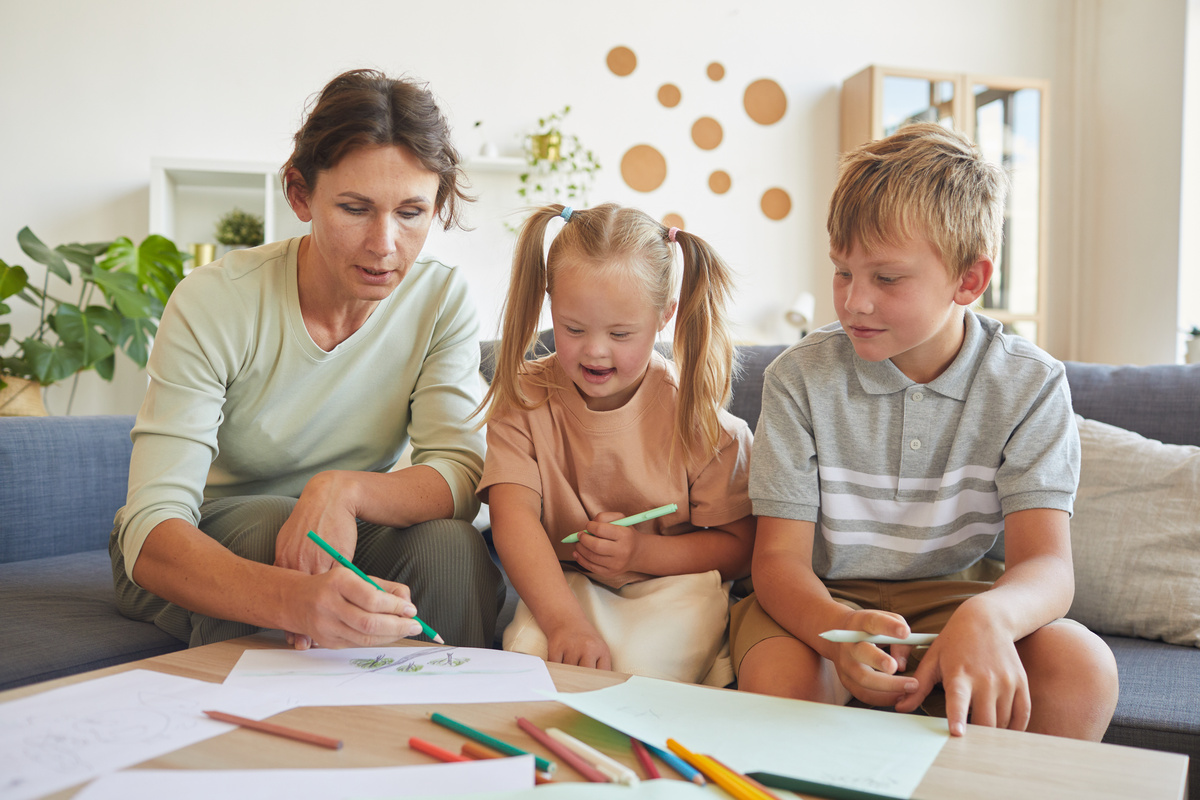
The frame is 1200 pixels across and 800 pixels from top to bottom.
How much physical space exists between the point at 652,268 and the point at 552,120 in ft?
9.39

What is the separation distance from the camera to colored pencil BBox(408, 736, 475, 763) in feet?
2.04

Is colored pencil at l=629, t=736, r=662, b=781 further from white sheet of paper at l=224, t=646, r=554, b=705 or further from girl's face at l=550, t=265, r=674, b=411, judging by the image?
girl's face at l=550, t=265, r=674, b=411

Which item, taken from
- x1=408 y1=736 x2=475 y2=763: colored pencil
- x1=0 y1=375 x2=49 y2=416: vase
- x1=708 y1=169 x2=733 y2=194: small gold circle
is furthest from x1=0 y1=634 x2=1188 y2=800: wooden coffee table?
x1=708 y1=169 x2=733 y2=194: small gold circle

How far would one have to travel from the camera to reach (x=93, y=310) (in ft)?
9.68

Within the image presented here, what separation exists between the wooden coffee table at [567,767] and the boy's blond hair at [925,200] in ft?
2.01

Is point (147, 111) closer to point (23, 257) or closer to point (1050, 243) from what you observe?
point (23, 257)

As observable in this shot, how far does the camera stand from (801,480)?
1169 millimetres

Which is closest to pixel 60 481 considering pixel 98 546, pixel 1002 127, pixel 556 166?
pixel 98 546

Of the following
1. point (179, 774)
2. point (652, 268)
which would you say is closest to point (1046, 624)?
point (652, 268)

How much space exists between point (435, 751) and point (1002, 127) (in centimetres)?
430

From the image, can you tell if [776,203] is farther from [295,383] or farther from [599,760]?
[599,760]

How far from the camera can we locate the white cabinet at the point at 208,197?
3.31 metres

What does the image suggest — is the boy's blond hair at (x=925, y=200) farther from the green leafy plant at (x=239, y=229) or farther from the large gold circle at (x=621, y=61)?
the large gold circle at (x=621, y=61)

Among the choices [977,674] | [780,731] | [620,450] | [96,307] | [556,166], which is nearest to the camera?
[780,731]
